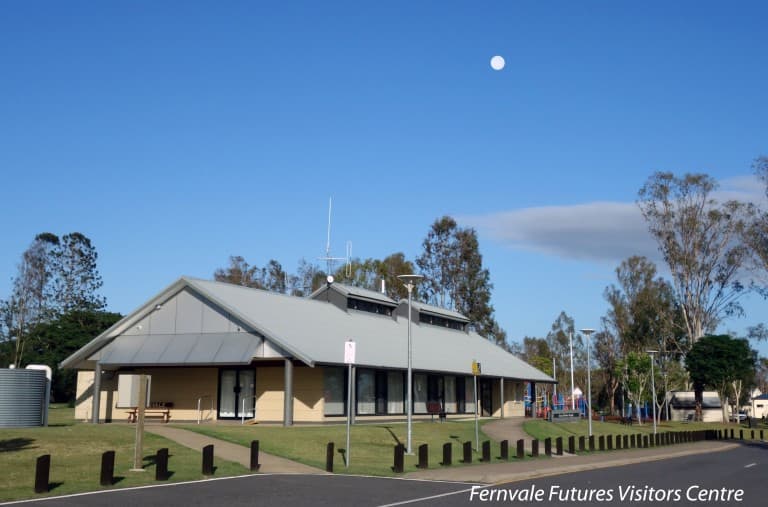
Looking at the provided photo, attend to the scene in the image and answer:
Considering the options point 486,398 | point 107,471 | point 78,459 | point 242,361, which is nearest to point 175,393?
point 242,361

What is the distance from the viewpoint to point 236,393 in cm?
3775

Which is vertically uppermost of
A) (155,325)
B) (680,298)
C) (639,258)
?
(639,258)

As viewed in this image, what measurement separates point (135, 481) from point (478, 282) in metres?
68.8

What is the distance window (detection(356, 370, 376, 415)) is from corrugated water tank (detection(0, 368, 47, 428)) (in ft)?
51.2

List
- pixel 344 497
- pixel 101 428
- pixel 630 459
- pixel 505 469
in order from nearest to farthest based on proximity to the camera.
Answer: pixel 344 497 → pixel 505 469 → pixel 101 428 → pixel 630 459

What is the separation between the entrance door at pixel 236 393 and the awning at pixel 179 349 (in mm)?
2356

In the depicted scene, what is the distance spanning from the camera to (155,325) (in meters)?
38.7

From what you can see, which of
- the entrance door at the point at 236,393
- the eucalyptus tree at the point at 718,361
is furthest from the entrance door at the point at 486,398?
the eucalyptus tree at the point at 718,361

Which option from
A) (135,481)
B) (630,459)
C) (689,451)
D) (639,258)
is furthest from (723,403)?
(135,481)

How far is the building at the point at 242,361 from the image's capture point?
35.3m

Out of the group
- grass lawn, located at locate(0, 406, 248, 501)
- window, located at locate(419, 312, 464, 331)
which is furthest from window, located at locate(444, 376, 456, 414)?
grass lawn, located at locate(0, 406, 248, 501)

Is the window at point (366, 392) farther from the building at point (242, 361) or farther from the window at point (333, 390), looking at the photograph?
A: the window at point (333, 390)

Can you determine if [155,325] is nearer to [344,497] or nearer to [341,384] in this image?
[341,384]

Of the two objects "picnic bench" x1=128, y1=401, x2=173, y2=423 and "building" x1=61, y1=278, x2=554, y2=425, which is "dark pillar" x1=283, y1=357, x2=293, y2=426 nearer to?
"building" x1=61, y1=278, x2=554, y2=425
